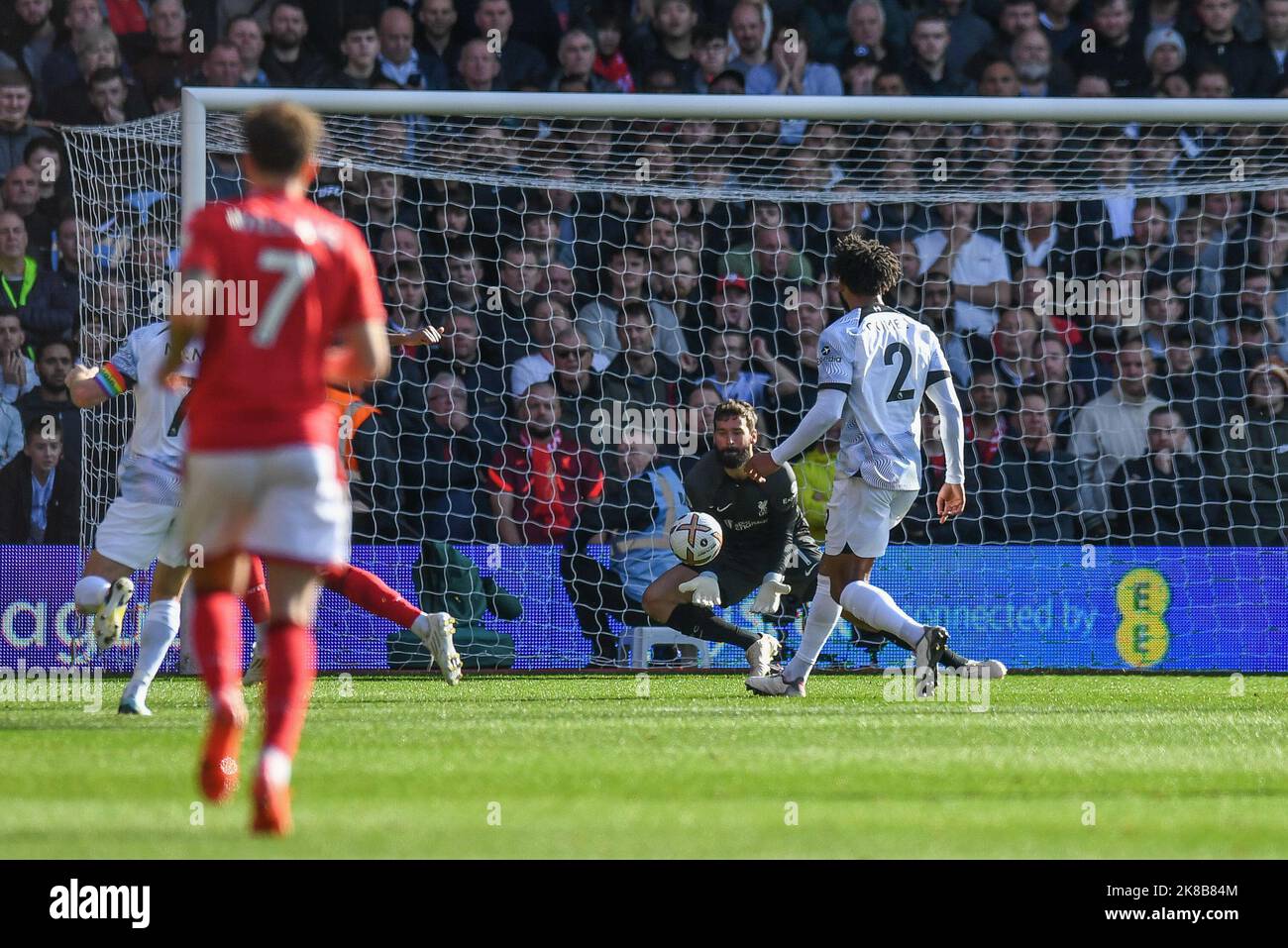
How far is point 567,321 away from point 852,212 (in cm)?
221

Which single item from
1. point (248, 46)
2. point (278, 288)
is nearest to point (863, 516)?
point (278, 288)

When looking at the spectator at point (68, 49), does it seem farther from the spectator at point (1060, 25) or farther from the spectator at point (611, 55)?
the spectator at point (1060, 25)

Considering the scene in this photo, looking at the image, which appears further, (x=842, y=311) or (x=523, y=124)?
(x=842, y=311)

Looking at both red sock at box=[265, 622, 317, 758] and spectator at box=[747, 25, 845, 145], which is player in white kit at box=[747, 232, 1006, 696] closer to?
red sock at box=[265, 622, 317, 758]

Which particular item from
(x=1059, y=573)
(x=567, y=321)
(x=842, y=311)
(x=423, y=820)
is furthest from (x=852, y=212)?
(x=423, y=820)

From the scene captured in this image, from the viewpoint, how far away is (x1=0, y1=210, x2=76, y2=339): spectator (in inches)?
466

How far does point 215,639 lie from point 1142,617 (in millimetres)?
8412

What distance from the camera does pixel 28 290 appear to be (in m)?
11.9

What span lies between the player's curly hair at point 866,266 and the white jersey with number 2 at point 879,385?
0.12 metres

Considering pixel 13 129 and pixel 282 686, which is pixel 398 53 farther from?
pixel 282 686

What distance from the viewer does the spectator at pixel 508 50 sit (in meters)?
13.3

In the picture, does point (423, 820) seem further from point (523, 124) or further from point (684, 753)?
point (523, 124)

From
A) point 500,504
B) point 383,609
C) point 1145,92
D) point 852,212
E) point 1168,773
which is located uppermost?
point 1145,92

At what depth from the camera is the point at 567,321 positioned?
40.0 feet
